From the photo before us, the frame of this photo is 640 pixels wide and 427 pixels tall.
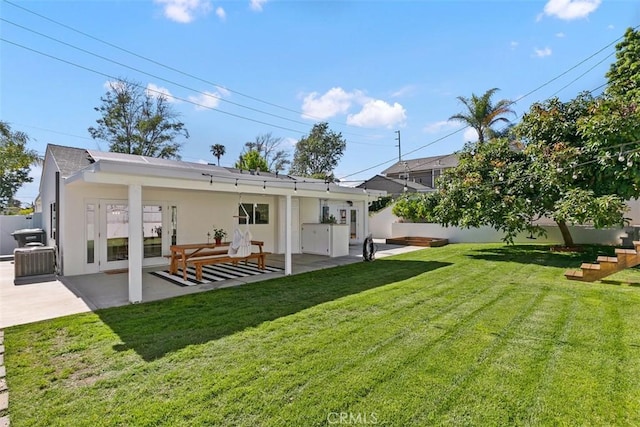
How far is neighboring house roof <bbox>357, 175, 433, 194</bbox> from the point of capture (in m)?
26.5

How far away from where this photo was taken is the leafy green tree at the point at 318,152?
37750mm

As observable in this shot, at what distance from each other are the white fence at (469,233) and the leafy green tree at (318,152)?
2000 centimetres

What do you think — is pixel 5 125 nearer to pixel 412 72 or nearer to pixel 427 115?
pixel 412 72

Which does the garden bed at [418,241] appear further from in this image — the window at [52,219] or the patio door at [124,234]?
the window at [52,219]

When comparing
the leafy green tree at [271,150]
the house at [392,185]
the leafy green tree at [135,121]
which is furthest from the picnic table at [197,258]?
the leafy green tree at [271,150]

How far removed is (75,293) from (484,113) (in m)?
23.4

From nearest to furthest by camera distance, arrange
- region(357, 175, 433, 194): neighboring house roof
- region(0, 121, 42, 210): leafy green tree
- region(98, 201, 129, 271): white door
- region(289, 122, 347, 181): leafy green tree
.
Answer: region(98, 201, 129, 271): white door < region(0, 121, 42, 210): leafy green tree < region(357, 175, 433, 194): neighboring house roof < region(289, 122, 347, 181): leafy green tree

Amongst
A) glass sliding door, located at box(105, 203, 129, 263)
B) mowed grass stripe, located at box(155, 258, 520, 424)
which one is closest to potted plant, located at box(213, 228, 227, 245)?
glass sliding door, located at box(105, 203, 129, 263)

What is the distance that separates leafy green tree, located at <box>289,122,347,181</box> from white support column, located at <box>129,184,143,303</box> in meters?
32.3

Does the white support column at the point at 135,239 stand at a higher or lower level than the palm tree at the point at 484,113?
lower

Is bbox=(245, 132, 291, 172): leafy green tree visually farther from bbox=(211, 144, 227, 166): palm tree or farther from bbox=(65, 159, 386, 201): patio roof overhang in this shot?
bbox=(65, 159, 386, 201): patio roof overhang

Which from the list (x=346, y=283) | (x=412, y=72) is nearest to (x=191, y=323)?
(x=346, y=283)

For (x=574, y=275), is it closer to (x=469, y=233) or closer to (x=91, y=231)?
(x=469, y=233)

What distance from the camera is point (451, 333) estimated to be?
4.04 metres
